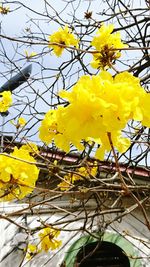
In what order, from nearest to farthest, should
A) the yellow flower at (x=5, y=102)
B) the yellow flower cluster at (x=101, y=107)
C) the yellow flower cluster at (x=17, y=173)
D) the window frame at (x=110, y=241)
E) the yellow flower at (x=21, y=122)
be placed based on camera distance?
the yellow flower cluster at (x=101, y=107) < the yellow flower cluster at (x=17, y=173) < the yellow flower at (x=5, y=102) < the yellow flower at (x=21, y=122) < the window frame at (x=110, y=241)

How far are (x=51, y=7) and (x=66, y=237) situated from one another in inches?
98.2

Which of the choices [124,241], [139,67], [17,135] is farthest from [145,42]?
[124,241]

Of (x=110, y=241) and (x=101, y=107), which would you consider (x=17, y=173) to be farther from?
(x=110, y=241)

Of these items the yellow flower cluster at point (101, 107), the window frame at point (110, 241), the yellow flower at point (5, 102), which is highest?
the yellow flower at point (5, 102)

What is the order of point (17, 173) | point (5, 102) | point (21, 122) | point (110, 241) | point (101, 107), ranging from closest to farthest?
point (101, 107) < point (17, 173) < point (5, 102) < point (21, 122) < point (110, 241)

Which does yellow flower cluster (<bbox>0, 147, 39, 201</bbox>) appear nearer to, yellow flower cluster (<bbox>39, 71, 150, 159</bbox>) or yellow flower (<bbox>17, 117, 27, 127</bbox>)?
yellow flower cluster (<bbox>39, 71, 150, 159</bbox>)

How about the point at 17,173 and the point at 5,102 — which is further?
the point at 5,102

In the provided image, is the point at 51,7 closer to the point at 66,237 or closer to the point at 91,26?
the point at 91,26

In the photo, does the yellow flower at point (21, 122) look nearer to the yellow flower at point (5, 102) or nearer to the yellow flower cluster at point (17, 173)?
the yellow flower at point (5, 102)

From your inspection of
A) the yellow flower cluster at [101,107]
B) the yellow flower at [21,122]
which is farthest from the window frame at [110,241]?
the yellow flower cluster at [101,107]

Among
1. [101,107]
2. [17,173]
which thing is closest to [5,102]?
[17,173]

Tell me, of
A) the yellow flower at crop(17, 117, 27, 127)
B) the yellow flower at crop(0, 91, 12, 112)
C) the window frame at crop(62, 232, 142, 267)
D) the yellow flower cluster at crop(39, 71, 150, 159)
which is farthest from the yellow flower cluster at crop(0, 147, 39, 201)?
the window frame at crop(62, 232, 142, 267)

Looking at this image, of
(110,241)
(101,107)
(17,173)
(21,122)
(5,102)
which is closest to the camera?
(101,107)

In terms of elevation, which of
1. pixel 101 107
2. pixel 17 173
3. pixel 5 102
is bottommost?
pixel 101 107
